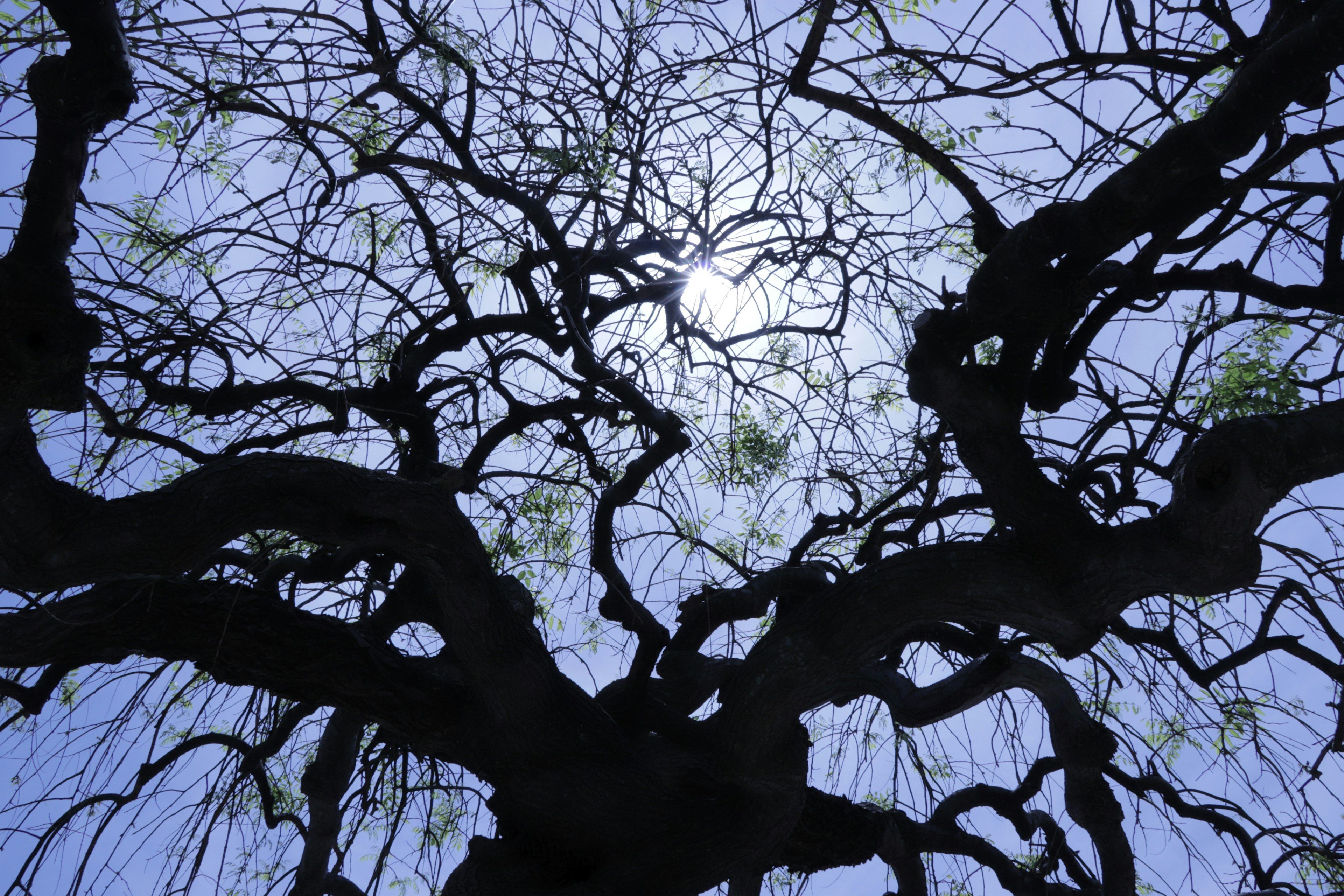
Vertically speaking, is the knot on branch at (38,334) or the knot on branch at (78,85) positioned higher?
the knot on branch at (78,85)

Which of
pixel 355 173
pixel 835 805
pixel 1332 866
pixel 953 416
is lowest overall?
pixel 1332 866

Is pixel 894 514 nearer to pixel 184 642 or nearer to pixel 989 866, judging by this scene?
pixel 989 866

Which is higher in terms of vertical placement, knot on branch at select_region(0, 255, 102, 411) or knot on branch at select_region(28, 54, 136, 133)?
knot on branch at select_region(28, 54, 136, 133)

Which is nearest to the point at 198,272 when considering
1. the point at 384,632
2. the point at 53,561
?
the point at 53,561

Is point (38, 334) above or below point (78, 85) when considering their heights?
below

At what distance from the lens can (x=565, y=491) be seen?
4207 mm

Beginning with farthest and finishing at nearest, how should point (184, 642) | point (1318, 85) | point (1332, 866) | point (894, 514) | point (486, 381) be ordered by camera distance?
point (894, 514) → point (486, 381) → point (1332, 866) → point (184, 642) → point (1318, 85)

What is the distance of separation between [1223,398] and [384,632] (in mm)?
3397

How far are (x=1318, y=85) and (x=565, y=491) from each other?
307cm

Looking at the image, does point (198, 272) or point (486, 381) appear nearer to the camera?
point (198, 272)

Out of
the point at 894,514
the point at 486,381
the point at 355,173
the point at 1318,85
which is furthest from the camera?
the point at 894,514

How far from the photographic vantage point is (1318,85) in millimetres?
2432

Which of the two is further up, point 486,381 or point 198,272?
point 486,381

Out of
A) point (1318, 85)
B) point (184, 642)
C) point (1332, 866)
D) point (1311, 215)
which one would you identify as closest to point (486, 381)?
point (184, 642)
